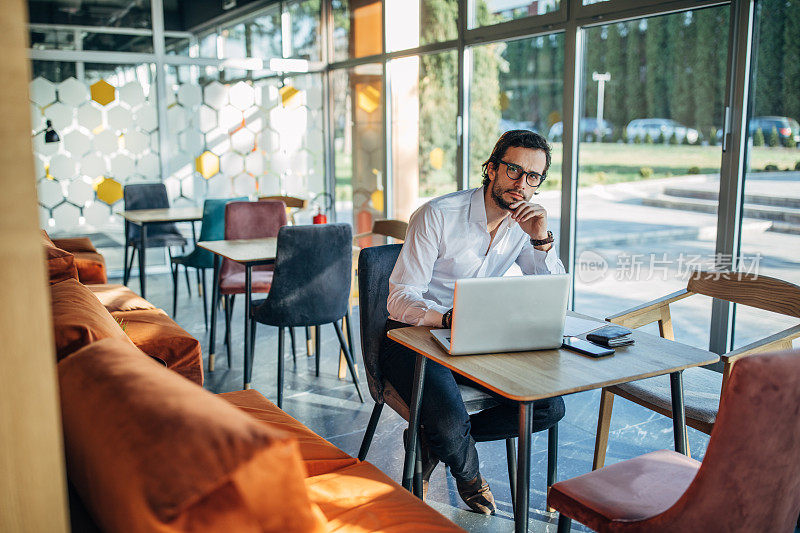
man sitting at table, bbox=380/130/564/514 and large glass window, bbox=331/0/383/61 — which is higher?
large glass window, bbox=331/0/383/61

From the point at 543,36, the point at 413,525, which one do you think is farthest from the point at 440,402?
Answer: the point at 543,36

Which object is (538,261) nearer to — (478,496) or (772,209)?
(478,496)

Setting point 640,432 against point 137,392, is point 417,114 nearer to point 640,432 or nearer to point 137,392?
point 640,432

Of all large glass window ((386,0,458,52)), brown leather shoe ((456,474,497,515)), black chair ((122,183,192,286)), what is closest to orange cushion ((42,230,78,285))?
brown leather shoe ((456,474,497,515))

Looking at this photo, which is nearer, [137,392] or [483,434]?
[137,392]

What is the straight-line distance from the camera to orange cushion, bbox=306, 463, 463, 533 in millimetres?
1564

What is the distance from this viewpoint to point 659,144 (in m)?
4.45

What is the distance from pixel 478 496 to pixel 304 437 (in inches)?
30.5

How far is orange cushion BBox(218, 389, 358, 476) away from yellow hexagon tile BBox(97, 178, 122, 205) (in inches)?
204

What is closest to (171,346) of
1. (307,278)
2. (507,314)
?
(307,278)

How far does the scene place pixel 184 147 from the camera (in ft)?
24.0

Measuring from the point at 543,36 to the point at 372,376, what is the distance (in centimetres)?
319

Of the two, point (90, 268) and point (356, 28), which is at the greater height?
point (356, 28)

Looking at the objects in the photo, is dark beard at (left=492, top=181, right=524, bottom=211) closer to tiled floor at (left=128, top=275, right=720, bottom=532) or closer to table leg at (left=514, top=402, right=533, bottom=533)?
table leg at (left=514, top=402, right=533, bottom=533)
